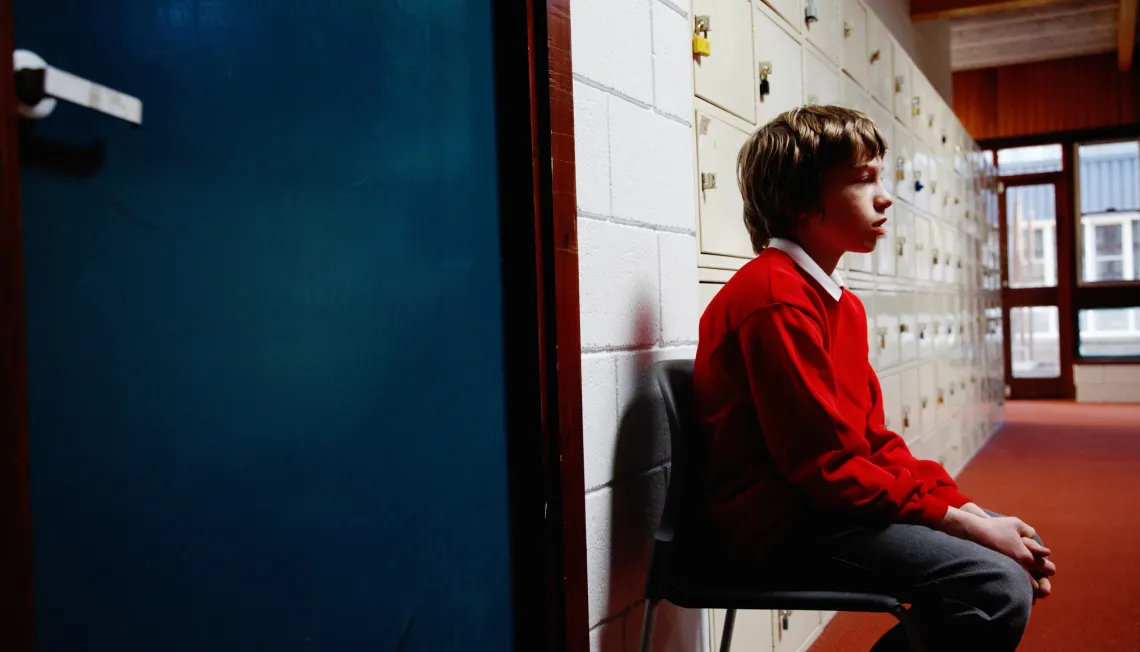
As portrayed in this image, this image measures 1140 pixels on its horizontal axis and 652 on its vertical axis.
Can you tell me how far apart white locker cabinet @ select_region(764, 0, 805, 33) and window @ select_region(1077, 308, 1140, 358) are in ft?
26.0

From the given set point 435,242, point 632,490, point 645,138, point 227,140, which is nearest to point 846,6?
point 645,138

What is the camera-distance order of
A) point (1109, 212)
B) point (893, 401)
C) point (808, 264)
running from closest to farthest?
point (808, 264) → point (893, 401) → point (1109, 212)

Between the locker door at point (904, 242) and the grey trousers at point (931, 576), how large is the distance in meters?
2.44

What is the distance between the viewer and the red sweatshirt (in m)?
1.22

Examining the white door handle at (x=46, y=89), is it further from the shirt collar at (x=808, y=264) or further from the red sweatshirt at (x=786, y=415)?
the shirt collar at (x=808, y=264)

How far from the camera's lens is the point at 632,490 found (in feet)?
4.77

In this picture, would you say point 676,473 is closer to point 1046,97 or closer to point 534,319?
point 534,319

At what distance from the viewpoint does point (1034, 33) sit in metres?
7.67

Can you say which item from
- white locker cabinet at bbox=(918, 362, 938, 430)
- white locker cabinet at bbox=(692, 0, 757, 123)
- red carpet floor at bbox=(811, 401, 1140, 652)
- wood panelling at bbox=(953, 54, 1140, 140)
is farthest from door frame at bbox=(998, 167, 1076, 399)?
white locker cabinet at bbox=(692, 0, 757, 123)

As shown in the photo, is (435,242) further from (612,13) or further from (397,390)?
(612,13)

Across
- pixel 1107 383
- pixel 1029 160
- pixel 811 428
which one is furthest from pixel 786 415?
pixel 1029 160

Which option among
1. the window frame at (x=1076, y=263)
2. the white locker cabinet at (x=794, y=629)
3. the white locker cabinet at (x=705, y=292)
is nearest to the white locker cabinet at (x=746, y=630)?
the white locker cabinet at (x=794, y=629)

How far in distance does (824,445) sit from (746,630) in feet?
2.60

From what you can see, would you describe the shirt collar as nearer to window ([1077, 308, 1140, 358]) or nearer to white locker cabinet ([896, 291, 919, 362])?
white locker cabinet ([896, 291, 919, 362])
